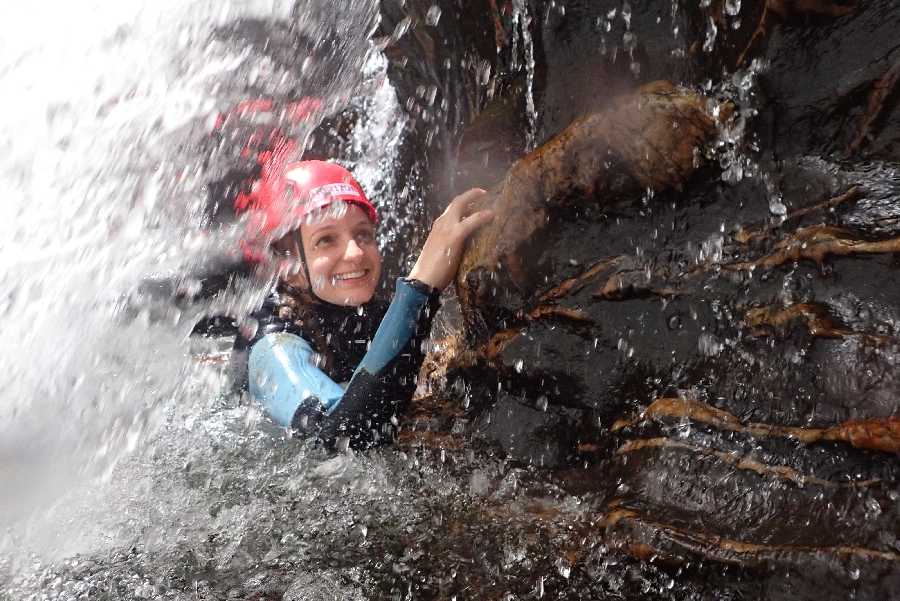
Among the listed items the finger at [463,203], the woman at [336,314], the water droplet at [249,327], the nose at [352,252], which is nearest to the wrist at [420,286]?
the woman at [336,314]

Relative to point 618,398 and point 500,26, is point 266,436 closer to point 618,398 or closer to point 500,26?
point 618,398

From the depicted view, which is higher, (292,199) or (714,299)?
(292,199)

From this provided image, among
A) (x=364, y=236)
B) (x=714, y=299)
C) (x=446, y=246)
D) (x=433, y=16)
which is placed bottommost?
(x=714, y=299)

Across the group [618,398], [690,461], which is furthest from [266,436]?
[690,461]

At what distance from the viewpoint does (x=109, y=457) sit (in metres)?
3.52

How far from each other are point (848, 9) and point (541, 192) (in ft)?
3.60

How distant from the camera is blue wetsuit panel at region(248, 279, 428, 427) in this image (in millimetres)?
2896

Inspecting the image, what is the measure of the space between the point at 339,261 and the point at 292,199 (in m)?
0.50

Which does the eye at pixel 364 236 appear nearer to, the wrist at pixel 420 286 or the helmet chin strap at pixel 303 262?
the helmet chin strap at pixel 303 262

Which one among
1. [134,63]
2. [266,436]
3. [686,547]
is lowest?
[686,547]

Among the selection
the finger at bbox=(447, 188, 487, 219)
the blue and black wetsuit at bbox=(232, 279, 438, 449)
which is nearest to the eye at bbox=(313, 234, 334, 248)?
the blue and black wetsuit at bbox=(232, 279, 438, 449)

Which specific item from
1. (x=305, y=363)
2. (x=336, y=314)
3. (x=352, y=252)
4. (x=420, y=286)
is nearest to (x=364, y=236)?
(x=352, y=252)

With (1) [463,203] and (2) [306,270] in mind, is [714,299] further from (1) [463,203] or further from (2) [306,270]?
(2) [306,270]

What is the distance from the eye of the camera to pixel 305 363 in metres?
3.24
